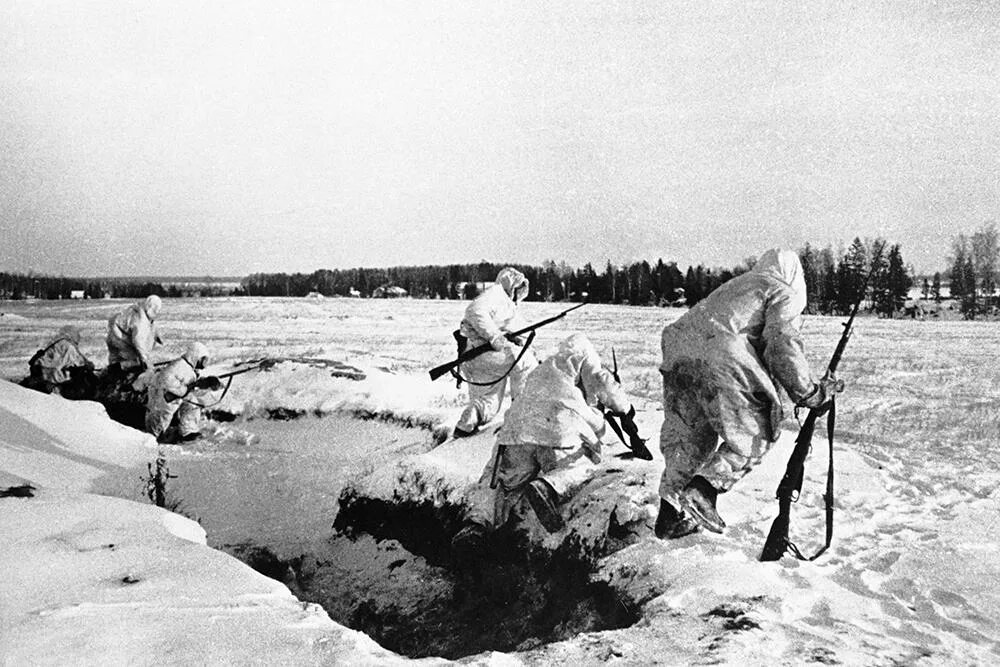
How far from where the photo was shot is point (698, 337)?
12.1 ft

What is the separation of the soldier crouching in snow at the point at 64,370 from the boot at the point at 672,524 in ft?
22.9

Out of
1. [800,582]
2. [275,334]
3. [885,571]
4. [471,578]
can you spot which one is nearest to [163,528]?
[471,578]

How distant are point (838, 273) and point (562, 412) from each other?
2.43 m

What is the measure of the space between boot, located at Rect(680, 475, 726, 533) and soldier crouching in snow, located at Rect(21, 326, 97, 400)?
23.4ft

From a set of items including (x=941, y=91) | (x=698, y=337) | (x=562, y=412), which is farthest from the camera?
(x=941, y=91)

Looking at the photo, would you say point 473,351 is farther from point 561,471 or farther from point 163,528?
point 163,528

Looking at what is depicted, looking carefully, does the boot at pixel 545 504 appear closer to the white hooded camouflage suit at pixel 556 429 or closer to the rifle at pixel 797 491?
the white hooded camouflage suit at pixel 556 429

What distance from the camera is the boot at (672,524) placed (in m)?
3.61

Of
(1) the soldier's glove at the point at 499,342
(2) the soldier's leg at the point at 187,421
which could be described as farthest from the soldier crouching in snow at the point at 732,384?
(2) the soldier's leg at the point at 187,421

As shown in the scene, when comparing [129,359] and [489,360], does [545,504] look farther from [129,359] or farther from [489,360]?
[129,359]

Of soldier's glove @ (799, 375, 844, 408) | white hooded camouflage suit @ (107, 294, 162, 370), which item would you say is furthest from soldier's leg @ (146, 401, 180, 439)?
soldier's glove @ (799, 375, 844, 408)

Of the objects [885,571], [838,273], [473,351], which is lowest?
[885,571]

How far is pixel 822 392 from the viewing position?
11.2ft

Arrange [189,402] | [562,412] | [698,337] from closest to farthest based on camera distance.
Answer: [698,337] < [562,412] < [189,402]
